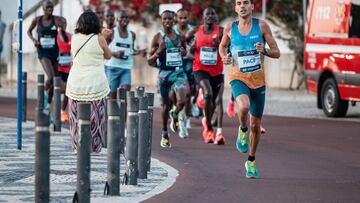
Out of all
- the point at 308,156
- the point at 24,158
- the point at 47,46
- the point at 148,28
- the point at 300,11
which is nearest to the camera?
the point at 24,158

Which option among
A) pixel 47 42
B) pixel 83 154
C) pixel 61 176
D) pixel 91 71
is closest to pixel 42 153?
pixel 83 154

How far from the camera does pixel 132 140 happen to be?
510 inches

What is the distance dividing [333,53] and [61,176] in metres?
12.6

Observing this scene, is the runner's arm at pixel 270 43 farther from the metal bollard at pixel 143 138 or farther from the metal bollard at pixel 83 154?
the metal bollard at pixel 83 154

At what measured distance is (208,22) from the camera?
1966 centimetres

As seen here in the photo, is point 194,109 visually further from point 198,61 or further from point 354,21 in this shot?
point 198,61

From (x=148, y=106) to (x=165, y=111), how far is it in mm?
4596

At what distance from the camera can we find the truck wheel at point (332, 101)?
25.5 metres

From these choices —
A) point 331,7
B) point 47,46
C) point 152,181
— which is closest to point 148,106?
point 152,181

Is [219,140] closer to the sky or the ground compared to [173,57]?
closer to the ground

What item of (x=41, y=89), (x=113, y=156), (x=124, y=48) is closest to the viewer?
(x=113, y=156)

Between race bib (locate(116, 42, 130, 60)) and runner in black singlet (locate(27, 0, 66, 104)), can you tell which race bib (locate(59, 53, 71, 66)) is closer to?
runner in black singlet (locate(27, 0, 66, 104))

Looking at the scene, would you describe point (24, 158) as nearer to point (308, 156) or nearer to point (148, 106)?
point (148, 106)

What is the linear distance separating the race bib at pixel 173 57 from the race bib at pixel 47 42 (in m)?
3.90
